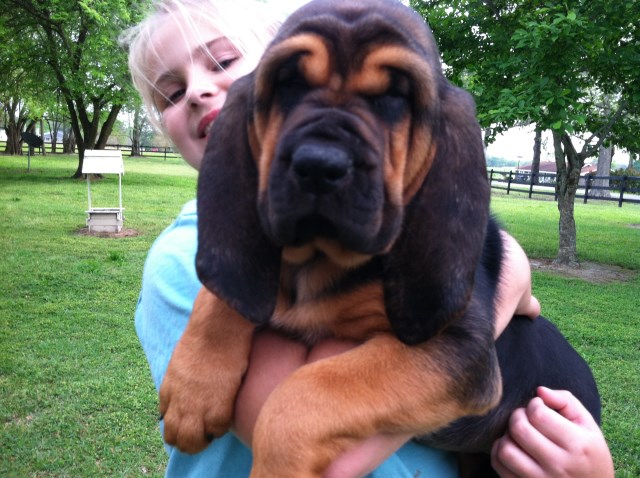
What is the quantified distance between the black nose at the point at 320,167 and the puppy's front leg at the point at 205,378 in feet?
1.61

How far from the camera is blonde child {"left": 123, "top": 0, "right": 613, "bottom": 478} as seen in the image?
1820mm

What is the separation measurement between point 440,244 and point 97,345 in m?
A: 5.96

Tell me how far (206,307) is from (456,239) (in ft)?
2.47

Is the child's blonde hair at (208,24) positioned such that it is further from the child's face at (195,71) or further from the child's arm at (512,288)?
the child's arm at (512,288)

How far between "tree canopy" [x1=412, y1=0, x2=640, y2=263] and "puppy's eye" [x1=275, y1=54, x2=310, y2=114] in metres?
6.97

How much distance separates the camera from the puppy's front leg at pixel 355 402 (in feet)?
5.09

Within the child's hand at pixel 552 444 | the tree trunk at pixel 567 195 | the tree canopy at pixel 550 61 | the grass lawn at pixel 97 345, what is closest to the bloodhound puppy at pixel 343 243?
the child's hand at pixel 552 444

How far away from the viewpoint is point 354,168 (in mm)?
1597

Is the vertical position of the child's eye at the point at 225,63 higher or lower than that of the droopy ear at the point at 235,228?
higher

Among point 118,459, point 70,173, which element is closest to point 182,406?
point 118,459

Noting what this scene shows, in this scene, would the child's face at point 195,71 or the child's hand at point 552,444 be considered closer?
the child's hand at point 552,444

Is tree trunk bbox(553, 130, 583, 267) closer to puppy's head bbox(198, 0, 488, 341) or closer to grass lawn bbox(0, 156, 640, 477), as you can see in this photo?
grass lawn bbox(0, 156, 640, 477)

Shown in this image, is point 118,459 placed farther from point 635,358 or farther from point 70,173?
point 70,173

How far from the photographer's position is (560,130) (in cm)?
838
